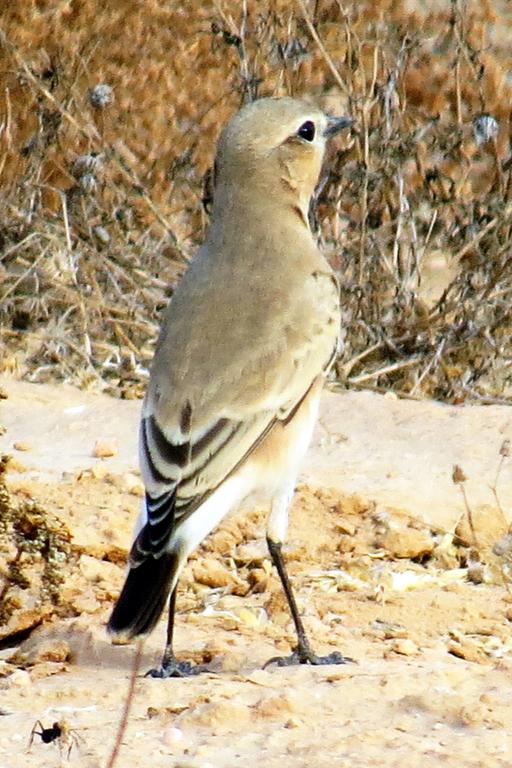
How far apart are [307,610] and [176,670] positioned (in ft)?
2.80

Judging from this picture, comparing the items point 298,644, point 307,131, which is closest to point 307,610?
point 298,644

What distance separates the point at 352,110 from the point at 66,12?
9.52ft

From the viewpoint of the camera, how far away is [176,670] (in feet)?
18.8

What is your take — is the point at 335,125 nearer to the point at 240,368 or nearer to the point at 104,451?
the point at 240,368

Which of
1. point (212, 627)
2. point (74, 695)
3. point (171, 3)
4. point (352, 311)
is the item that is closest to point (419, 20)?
point (171, 3)

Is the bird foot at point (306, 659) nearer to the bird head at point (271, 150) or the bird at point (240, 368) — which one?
the bird at point (240, 368)

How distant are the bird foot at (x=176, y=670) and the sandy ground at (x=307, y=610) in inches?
2.7

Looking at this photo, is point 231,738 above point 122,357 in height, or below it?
above

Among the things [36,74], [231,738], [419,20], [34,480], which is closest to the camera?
[231,738]

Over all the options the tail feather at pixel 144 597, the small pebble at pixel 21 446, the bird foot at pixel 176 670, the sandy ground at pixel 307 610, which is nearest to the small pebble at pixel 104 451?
the sandy ground at pixel 307 610

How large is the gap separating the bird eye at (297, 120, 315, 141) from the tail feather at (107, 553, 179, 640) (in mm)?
2116

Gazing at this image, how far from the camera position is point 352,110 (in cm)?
905

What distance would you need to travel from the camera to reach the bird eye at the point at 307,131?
686cm

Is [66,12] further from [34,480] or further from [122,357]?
[34,480]
